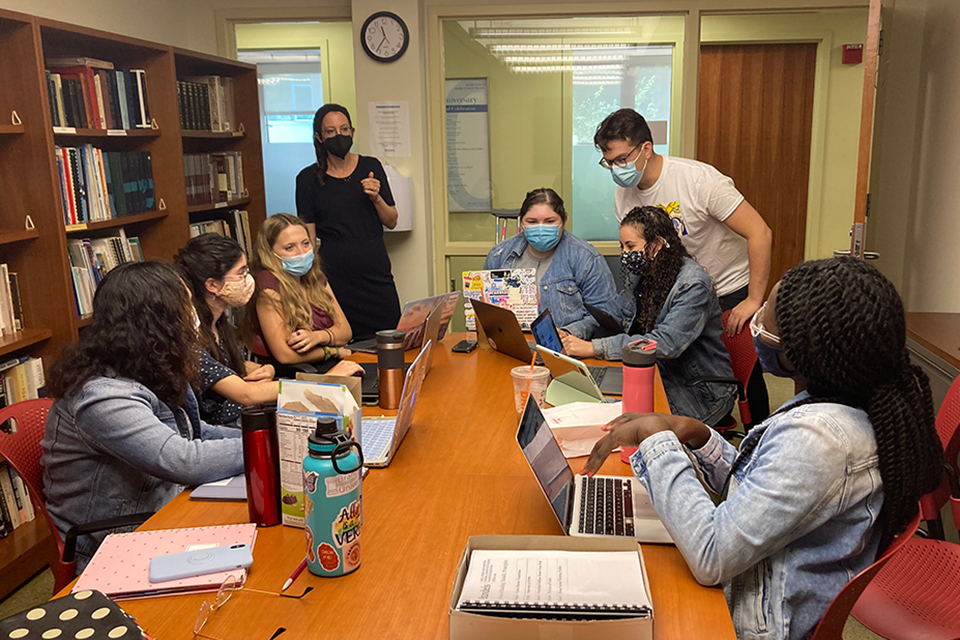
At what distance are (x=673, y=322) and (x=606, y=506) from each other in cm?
131

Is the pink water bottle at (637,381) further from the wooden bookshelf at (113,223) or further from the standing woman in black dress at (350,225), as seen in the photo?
the standing woman in black dress at (350,225)

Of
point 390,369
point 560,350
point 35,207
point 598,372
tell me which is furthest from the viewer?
point 35,207

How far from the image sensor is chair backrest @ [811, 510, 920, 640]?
3.72 feet

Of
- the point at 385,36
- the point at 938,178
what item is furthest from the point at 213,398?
the point at 938,178

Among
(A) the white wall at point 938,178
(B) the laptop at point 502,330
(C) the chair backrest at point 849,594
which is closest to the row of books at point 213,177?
(B) the laptop at point 502,330

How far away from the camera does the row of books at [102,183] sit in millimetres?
2943

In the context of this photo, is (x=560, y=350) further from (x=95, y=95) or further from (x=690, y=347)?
(x=95, y=95)

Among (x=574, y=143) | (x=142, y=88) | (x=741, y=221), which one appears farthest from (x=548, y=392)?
(x=574, y=143)

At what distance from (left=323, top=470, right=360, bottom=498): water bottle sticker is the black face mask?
2832mm

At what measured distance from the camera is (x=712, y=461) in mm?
1517

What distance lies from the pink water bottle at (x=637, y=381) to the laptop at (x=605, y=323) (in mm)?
1148

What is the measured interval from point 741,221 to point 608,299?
607mm

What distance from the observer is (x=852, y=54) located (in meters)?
5.28

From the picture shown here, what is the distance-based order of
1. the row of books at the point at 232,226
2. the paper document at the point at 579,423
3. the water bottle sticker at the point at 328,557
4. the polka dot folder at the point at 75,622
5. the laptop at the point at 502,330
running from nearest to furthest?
the polka dot folder at the point at 75,622 → the water bottle sticker at the point at 328,557 → the paper document at the point at 579,423 → the laptop at the point at 502,330 → the row of books at the point at 232,226
